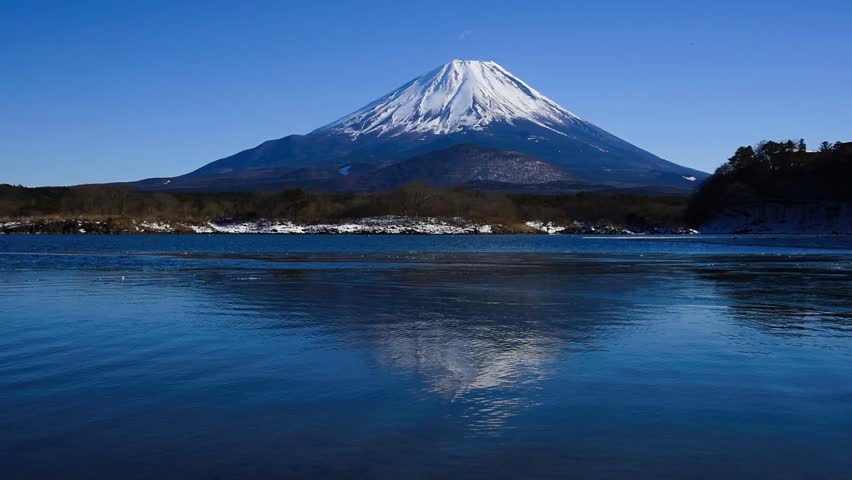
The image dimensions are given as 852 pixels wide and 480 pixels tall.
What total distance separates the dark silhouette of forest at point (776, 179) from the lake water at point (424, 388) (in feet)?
420

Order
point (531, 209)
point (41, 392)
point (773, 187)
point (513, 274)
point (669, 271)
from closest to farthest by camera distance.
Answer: point (41, 392) → point (513, 274) → point (669, 271) → point (773, 187) → point (531, 209)

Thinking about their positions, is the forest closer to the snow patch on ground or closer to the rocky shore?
the rocky shore

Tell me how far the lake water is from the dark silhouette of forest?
420 feet

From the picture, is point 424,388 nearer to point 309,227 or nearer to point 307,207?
point 309,227

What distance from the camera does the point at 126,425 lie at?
7.95 meters

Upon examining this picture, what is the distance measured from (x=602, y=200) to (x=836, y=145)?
56.1 m

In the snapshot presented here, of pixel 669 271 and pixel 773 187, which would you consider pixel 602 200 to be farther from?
pixel 669 271

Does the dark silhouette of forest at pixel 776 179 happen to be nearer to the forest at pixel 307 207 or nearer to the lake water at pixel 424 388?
the forest at pixel 307 207

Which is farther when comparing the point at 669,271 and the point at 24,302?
the point at 669,271

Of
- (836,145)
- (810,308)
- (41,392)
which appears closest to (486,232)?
(836,145)

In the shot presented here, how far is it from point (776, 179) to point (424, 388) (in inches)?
5910

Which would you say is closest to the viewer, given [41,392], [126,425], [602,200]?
[126,425]

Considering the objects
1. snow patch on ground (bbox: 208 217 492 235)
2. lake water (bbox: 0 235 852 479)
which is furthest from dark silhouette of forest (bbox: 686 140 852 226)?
lake water (bbox: 0 235 852 479)

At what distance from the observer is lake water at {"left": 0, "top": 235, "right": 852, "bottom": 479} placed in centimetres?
682
